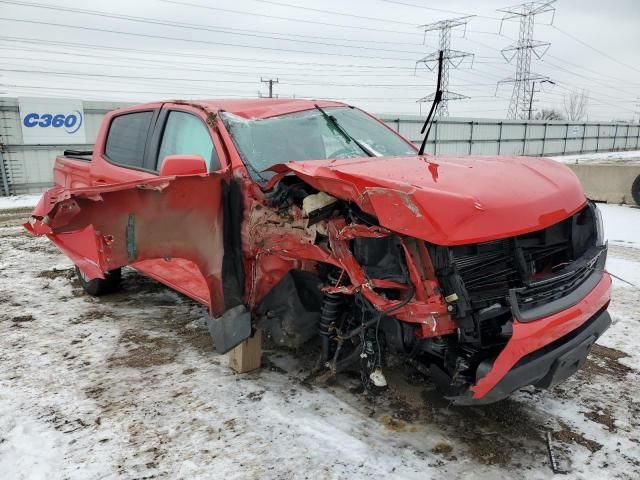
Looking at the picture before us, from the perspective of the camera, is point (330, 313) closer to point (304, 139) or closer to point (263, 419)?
point (263, 419)

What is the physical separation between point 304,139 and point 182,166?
1062 millimetres

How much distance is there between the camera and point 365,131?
400cm

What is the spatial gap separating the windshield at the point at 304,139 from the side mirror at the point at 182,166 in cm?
35

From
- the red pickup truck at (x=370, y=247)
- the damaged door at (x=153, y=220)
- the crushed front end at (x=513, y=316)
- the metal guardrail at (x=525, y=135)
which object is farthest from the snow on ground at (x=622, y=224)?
the metal guardrail at (x=525, y=135)

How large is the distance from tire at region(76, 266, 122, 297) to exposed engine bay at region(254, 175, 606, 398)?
8.25 feet

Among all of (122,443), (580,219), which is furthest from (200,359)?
(580,219)

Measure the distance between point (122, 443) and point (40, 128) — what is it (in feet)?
42.6

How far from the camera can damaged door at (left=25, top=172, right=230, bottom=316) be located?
2705mm

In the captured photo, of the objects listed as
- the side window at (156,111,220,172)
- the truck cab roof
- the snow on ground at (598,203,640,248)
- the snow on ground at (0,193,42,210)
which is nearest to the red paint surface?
the side window at (156,111,220,172)

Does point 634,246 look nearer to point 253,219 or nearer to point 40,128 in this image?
point 253,219

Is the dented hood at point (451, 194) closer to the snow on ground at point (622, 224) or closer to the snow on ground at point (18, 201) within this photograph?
the snow on ground at point (622, 224)

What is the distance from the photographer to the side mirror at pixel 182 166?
2799mm

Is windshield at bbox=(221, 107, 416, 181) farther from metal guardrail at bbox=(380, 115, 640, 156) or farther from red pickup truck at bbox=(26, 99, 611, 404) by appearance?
metal guardrail at bbox=(380, 115, 640, 156)

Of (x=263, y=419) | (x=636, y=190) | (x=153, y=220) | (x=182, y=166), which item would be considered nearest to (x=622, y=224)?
(x=636, y=190)
